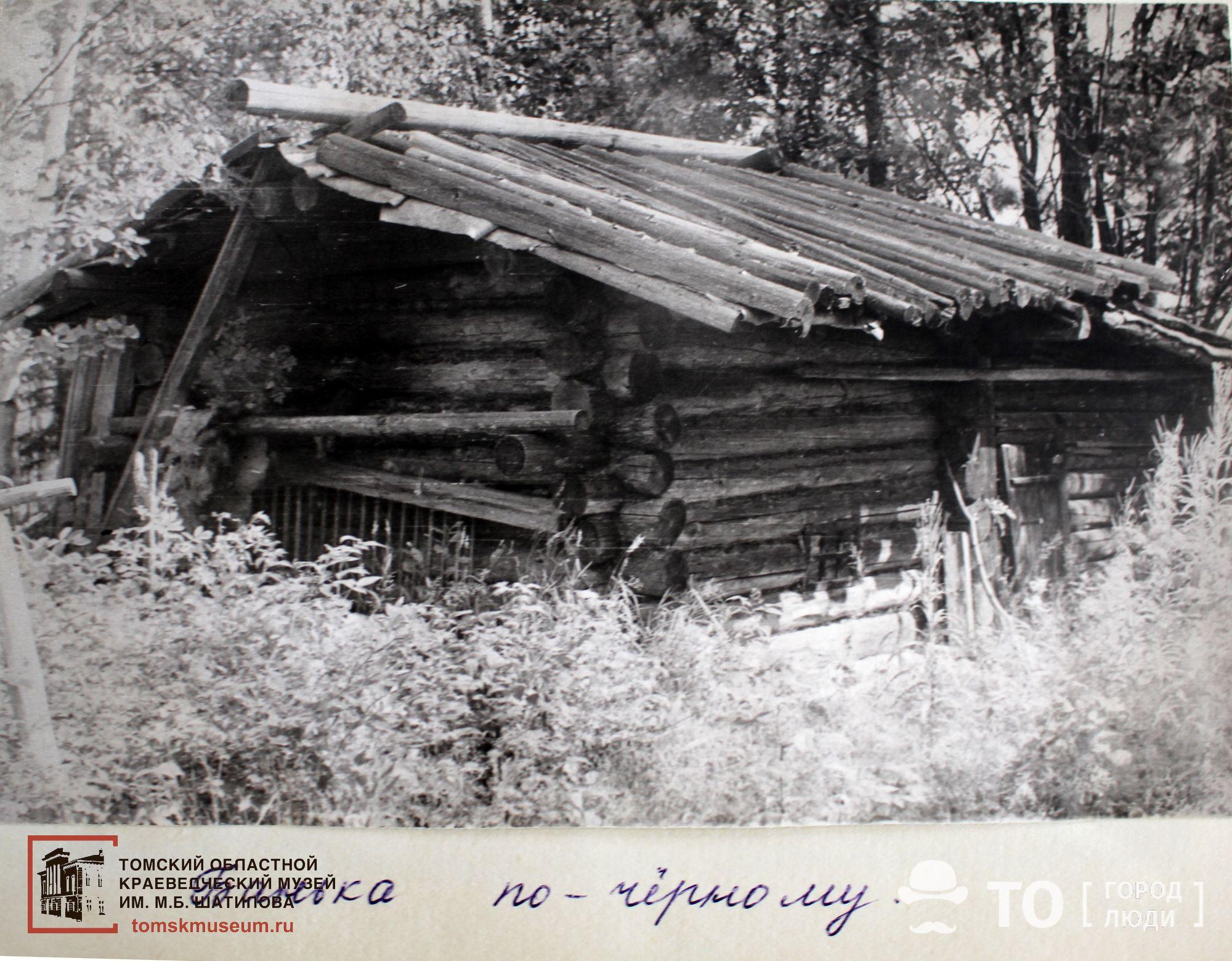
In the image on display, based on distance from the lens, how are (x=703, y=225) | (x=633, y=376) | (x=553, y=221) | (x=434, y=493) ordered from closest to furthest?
(x=553, y=221) < (x=633, y=376) < (x=703, y=225) < (x=434, y=493)

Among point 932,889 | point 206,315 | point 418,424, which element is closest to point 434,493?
point 418,424

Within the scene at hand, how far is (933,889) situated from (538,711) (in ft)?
4.91

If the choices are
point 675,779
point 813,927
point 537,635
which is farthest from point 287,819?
point 813,927

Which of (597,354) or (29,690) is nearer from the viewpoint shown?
(29,690)

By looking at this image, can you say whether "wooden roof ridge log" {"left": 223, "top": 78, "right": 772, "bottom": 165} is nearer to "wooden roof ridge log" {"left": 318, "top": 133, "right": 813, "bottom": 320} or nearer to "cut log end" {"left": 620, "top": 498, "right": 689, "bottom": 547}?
"wooden roof ridge log" {"left": 318, "top": 133, "right": 813, "bottom": 320}

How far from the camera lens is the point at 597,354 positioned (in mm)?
3225

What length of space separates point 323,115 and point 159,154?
641 millimetres

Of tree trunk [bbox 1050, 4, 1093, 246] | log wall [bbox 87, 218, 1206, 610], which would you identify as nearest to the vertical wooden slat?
log wall [bbox 87, 218, 1206, 610]

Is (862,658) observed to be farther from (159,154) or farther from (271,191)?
(159,154)

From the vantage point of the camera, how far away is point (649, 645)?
3.14 meters

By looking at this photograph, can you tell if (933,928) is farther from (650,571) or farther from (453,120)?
(453,120)

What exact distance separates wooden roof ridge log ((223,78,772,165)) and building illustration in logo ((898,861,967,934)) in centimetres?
299

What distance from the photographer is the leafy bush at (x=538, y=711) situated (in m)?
3.04

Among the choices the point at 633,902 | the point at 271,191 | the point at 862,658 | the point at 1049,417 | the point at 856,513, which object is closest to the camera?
the point at 633,902
